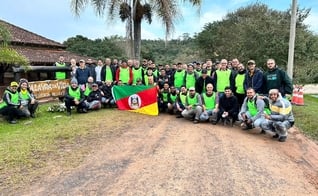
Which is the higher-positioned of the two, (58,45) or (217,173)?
(58,45)

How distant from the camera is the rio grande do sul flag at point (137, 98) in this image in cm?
1155

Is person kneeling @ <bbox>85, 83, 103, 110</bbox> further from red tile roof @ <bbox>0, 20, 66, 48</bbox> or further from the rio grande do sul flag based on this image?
red tile roof @ <bbox>0, 20, 66, 48</bbox>

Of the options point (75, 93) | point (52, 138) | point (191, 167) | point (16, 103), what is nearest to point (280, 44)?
point (75, 93)

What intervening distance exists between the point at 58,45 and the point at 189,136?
18244mm

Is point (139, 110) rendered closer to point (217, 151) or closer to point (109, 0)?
point (217, 151)

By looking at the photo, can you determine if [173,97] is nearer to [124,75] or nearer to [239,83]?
[124,75]

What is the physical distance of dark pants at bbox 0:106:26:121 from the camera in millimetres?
9867

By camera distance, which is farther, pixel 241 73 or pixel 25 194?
pixel 241 73

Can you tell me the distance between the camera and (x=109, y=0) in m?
16.2

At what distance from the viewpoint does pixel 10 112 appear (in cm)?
989

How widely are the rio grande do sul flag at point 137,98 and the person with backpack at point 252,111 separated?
340cm

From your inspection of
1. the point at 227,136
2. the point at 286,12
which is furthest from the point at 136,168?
the point at 286,12

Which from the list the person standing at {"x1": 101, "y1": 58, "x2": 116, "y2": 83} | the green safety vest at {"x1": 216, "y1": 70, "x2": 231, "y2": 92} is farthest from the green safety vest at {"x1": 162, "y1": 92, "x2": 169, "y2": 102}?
the person standing at {"x1": 101, "y1": 58, "x2": 116, "y2": 83}

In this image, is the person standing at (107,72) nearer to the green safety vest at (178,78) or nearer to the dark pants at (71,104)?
the dark pants at (71,104)
